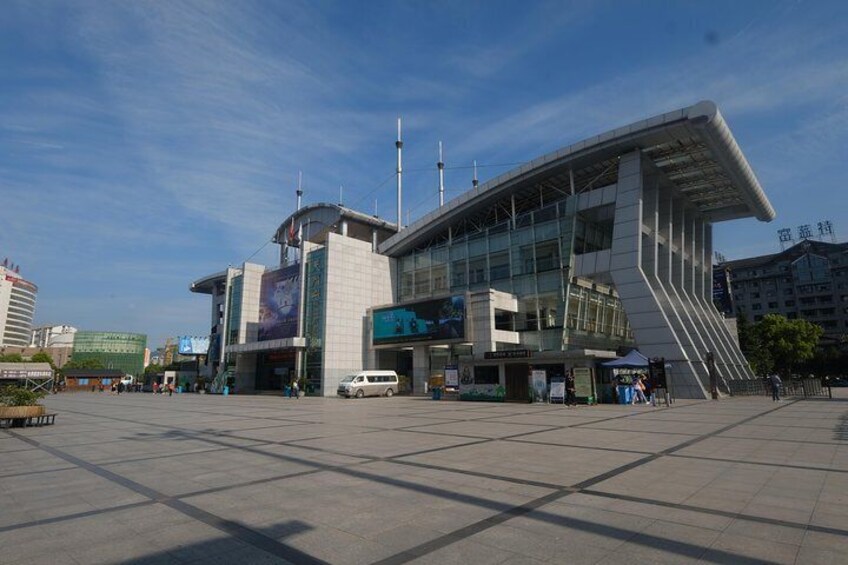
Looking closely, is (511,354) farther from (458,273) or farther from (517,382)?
(458,273)

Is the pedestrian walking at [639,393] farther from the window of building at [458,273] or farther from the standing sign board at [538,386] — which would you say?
the window of building at [458,273]

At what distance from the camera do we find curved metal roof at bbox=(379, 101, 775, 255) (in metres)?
34.1

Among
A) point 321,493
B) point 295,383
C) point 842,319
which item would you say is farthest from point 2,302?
point 842,319

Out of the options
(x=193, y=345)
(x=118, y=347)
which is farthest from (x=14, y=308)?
(x=193, y=345)

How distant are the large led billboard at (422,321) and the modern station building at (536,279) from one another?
13cm

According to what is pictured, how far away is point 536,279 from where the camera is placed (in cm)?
4062

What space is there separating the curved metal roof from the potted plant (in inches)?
1385

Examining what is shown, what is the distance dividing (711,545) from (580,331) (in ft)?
115

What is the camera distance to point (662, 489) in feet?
24.9

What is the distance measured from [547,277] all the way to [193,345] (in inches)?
2448

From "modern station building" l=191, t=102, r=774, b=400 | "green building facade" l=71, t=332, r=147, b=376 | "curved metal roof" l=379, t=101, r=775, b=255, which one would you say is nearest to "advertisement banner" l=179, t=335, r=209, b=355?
"modern station building" l=191, t=102, r=774, b=400

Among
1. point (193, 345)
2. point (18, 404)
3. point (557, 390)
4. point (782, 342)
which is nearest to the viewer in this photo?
point (18, 404)

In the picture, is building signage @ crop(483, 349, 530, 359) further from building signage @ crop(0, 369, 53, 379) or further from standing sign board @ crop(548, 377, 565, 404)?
building signage @ crop(0, 369, 53, 379)

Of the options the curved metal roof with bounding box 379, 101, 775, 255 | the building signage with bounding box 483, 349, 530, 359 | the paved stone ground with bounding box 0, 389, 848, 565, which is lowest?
the paved stone ground with bounding box 0, 389, 848, 565
